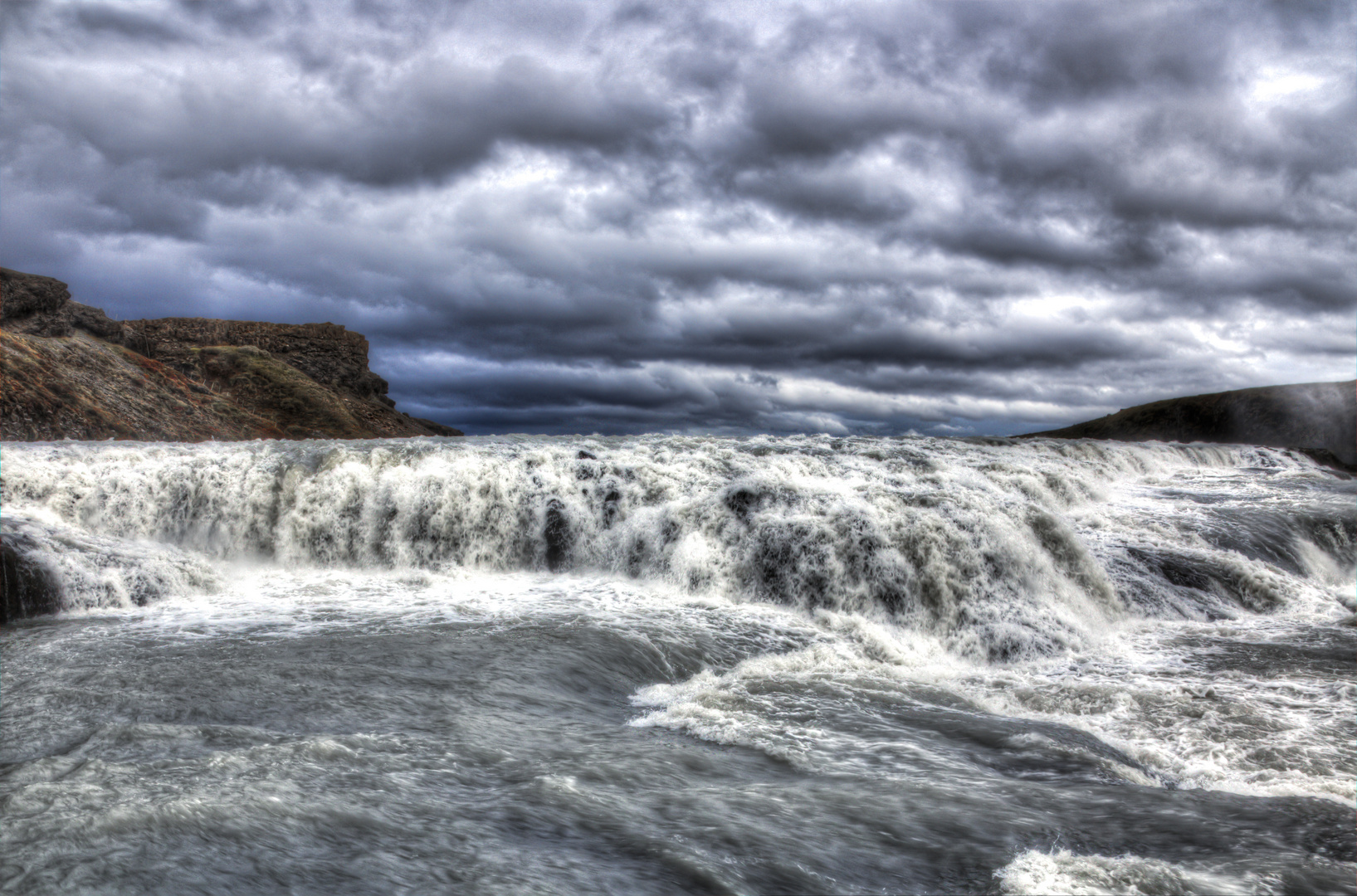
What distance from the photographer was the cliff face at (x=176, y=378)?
44094 millimetres

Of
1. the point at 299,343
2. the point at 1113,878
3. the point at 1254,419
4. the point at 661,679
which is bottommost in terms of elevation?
the point at 661,679

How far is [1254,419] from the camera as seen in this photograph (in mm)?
50531

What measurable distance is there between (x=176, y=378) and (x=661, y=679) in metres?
74.0

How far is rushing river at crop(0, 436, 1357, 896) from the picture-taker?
4.21 meters

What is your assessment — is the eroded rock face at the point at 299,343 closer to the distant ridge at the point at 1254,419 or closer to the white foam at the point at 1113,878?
the distant ridge at the point at 1254,419

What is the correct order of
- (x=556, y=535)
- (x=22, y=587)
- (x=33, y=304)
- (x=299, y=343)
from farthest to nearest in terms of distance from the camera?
(x=299, y=343) < (x=33, y=304) < (x=556, y=535) < (x=22, y=587)

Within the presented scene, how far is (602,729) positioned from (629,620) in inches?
157

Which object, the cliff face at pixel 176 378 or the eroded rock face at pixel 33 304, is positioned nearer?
the cliff face at pixel 176 378

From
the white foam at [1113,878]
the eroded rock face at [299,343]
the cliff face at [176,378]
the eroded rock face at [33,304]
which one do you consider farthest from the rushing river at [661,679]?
the eroded rock face at [299,343]

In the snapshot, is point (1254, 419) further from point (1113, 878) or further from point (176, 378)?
point (176, 378)

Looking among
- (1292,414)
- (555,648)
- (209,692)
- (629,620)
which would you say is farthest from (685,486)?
(1292,414)

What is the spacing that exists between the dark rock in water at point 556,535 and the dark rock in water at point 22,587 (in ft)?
25.2

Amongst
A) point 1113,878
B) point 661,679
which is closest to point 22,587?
point 661,679

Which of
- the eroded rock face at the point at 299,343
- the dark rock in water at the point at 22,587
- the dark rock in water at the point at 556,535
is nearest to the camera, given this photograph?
the dark rock in water at the point at 22,587
